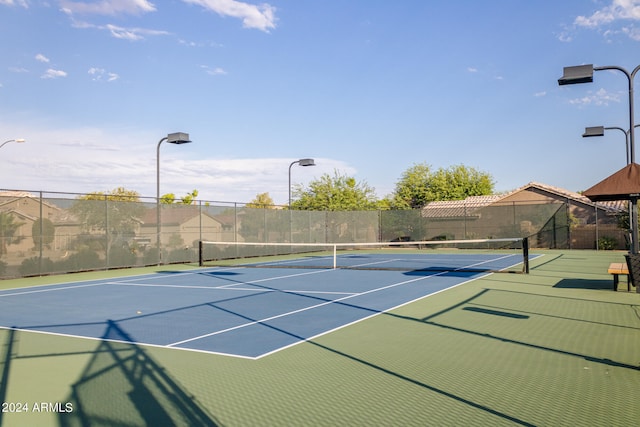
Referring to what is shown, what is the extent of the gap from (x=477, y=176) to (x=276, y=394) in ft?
222

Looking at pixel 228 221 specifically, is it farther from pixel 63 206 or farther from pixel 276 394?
pixel 276 394

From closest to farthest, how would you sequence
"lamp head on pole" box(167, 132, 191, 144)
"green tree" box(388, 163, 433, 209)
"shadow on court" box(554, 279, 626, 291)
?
1. "shadow on court" box(554, 279, 626, 291)
2. "lamp head on pole" box(167, 132, 191, 144)
3. "green tree" box(388, 163, 433, 209)


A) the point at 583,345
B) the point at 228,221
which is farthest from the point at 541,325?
the point at 228,221

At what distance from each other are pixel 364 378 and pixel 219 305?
5601mm

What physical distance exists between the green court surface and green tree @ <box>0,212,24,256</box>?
1010 centimetres

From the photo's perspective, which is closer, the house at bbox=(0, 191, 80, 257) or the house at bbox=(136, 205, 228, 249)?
the house at bbox=(0, 191, 80, 257)

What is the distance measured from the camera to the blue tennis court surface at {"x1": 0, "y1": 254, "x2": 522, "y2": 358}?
300 inches

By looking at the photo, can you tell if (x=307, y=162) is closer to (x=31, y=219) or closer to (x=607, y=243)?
(x=31, y=219)

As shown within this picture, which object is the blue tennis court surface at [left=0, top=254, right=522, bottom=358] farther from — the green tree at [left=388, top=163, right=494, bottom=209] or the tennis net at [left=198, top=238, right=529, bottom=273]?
the green tree at [left=388, top=163, right=494, bottom=209]

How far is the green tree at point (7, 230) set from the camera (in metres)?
16.7

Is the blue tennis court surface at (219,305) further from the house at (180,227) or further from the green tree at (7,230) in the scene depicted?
the house at (180,227)

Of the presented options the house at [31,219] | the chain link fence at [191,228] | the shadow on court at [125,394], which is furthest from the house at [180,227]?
the shadow on court at [125,394]

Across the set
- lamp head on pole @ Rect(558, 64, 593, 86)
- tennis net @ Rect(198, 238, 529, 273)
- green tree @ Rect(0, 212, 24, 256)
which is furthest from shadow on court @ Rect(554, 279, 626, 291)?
green tree @ Rect(0, 212, 24, 256)

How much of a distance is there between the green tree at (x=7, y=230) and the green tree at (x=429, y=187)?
41.1m
